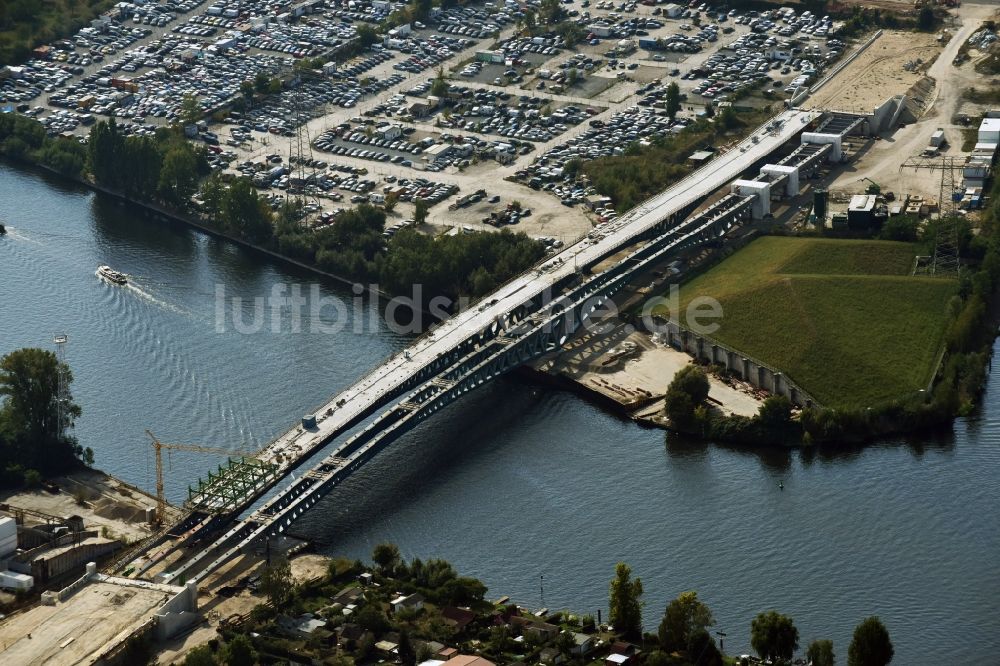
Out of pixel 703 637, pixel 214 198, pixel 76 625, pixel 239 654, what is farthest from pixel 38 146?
pixel 703 637

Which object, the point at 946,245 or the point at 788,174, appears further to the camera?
the point at 788,174

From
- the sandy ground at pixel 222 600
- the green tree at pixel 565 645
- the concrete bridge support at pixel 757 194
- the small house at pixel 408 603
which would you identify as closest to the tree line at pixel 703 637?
the green tree at pixel 565 645

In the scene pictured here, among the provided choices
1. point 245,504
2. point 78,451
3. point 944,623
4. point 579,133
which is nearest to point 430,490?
point 245,504

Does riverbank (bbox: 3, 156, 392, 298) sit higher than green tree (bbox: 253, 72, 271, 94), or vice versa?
green tree (bbox: 253, 72, 271, 94)

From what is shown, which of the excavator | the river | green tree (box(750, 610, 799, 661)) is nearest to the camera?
green tree (box(750, 610, 799, 661))

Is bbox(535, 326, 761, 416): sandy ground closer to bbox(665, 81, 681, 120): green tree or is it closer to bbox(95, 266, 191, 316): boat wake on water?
bbox(95, 266, 191, 316): boat wake on water

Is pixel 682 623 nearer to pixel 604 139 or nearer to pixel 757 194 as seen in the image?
pixel 757 194

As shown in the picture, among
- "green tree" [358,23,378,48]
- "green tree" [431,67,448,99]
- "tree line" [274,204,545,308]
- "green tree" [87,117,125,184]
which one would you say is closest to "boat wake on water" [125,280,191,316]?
"tree line" [274,204,545,308]
